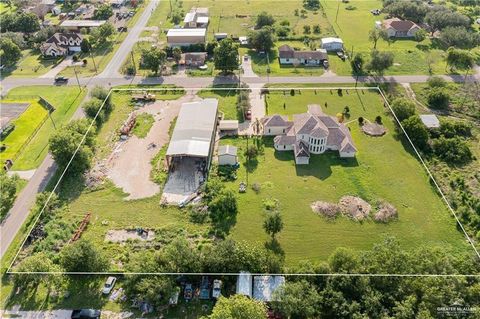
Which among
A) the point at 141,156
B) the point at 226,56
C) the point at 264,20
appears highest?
the point at 226,56

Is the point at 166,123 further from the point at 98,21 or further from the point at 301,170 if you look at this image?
the point at 98,21

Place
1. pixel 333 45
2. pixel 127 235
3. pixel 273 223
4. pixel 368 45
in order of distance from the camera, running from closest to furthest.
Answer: pixel 273 223 → pixel 127 235 → pixel 333 45 → pixel 368 45

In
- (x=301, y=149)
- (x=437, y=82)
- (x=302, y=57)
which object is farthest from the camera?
(x=302, y=57)

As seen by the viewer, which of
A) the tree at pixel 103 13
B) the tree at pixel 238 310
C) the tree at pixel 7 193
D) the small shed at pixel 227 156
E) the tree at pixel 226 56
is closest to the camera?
the tree at pixel 238 310

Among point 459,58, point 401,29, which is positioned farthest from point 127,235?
point 401,29

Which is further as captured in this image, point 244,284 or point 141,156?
point 141,156

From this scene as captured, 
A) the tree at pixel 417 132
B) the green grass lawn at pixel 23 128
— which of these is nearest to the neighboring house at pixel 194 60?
the green grass lawn at pixel 23 128

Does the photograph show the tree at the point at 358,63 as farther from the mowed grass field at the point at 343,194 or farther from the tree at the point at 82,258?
the tree at the point at 82,258

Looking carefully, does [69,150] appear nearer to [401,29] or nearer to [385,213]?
[385,213]

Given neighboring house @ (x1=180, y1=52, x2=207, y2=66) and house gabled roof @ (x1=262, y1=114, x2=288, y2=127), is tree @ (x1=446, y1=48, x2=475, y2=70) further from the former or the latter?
neighboring house @ (x1=180, y1=52, x2=207, y2=66)
